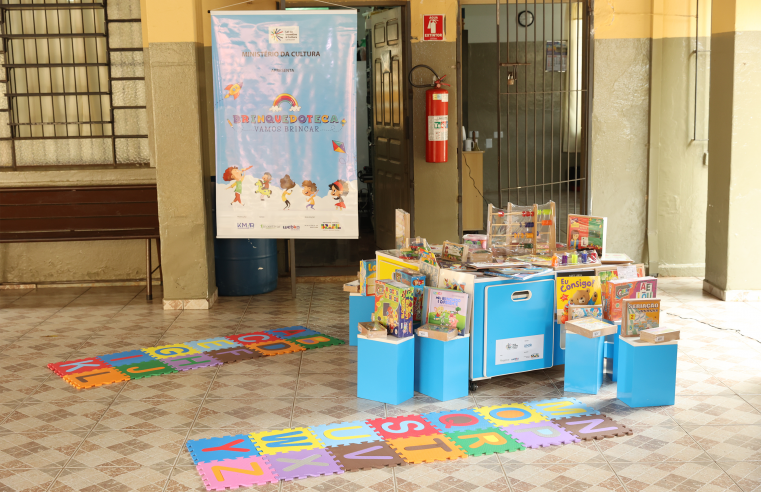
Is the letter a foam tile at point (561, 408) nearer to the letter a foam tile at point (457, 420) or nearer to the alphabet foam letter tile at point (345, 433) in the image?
the letter a foam tile at point (457, 420)

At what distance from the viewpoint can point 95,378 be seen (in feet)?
16.0

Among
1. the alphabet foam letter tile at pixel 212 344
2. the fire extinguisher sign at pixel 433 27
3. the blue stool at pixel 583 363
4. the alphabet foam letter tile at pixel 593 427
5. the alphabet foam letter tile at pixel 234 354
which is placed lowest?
the alphabet foam letter tile at pixel 593 427

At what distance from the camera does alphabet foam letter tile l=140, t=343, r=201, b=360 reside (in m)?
5.35

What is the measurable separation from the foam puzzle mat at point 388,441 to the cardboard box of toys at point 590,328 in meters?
0.44

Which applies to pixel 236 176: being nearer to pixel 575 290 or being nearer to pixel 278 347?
pixel 278 347

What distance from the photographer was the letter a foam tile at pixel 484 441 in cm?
372

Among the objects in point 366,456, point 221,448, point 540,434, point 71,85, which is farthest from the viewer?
point 71,85

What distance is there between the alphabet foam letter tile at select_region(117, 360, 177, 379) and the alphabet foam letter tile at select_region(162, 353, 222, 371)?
0.05 meters

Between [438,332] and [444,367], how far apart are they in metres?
0.22

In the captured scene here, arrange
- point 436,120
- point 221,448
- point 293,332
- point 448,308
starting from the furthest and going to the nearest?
1. point 436,120
2. point 293,332
3. point 448,308
4. point 221,448

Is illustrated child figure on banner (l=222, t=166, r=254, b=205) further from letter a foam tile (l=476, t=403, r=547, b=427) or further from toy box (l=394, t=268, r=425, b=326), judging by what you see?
letter a foam tile (l=476, t=403, r=547, b=427)

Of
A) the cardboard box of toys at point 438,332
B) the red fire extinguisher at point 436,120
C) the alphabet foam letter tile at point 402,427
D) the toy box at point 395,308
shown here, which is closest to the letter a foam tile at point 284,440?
the alphabet foam letter tile at point 402,427

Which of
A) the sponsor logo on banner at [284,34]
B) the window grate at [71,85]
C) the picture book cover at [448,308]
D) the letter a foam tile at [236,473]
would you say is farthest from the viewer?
the window grate at [71,85]

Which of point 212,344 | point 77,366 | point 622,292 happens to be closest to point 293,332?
point 212,344
